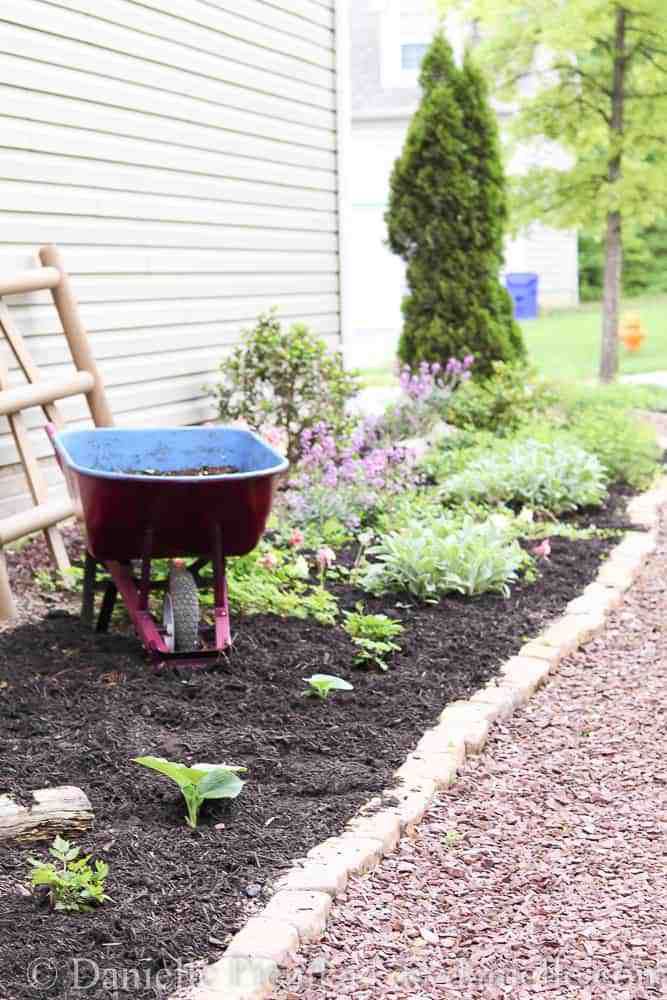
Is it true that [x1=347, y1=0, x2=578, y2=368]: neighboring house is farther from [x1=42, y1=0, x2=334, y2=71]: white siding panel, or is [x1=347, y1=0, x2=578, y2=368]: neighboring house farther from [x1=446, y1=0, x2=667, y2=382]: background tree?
[x1=42, y1=0, x2=334, y2=71]: white siding panel

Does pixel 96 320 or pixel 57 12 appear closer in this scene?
pixel 57 12

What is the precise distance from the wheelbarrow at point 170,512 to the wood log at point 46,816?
102 centimetres

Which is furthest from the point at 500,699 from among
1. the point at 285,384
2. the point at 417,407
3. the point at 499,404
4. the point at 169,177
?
the point at 499,404

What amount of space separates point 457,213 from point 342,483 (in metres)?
4.06

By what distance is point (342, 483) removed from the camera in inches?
239

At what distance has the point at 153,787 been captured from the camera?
306cm

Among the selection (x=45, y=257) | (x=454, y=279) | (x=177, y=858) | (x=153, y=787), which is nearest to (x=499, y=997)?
(x=177, y=858)

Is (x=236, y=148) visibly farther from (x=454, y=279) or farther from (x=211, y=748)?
(x=211, y=748)

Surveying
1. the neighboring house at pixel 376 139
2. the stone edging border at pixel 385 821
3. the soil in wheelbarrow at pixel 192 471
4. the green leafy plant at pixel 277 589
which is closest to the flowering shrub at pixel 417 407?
the green leafy plant at pixel 277 589

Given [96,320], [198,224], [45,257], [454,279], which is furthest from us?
[454,279]

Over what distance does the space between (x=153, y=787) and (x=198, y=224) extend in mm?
4686

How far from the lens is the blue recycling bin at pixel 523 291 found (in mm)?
21641

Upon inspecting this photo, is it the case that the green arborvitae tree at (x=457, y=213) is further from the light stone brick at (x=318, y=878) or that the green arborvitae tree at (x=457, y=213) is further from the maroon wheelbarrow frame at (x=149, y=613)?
the light stone brick at (x=318, y=878)

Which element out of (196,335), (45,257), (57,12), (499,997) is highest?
(57,12)
